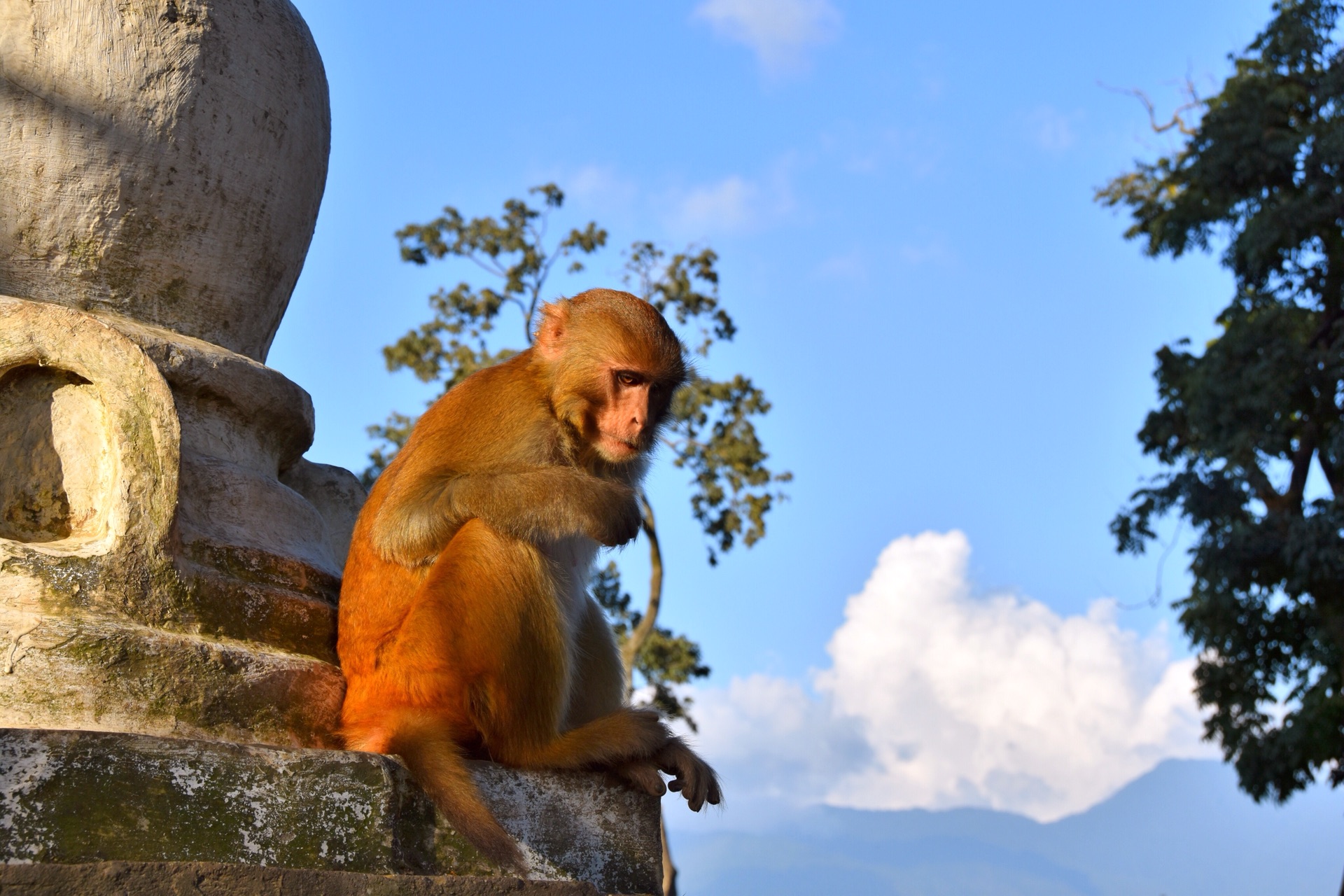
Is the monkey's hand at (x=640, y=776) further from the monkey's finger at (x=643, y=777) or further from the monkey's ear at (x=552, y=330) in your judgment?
the monkey's ear at (x=552, y=330)

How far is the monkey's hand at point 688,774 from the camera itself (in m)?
3.22

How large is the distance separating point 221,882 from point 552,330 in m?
2.04

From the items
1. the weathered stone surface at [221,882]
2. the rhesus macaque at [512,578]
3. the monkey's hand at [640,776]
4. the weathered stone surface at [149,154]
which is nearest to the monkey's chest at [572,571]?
the rhesus macaque at [512,578]

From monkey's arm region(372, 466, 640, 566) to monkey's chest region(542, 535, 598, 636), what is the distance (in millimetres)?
98

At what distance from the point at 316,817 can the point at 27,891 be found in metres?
0.58

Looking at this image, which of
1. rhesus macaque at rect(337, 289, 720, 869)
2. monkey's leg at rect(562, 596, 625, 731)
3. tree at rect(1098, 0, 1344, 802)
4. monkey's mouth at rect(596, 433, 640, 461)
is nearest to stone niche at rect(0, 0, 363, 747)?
rhesus macaque at rect(337, 289, 720, 869)

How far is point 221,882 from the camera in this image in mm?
2320

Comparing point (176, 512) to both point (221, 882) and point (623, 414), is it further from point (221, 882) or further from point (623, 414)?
point (623, 414)

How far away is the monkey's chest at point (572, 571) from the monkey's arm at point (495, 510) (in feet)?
0.32

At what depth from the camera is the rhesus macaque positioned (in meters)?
3.04

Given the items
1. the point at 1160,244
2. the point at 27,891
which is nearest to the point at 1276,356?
the point at 1160,244

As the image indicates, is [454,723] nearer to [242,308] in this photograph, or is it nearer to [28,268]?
[242,308]

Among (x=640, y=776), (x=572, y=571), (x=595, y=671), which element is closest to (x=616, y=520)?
(x=572, y=571)

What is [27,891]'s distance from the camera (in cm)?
215
